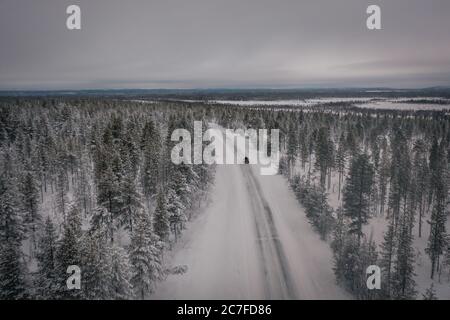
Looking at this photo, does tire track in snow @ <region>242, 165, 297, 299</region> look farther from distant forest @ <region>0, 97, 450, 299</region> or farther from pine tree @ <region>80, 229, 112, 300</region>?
pine tree @ <region>80, 229, 112, 300</region>

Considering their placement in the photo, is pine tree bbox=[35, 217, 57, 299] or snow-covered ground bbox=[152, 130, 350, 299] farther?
snow-covered ground bbox=[152, 130, 350, 299]

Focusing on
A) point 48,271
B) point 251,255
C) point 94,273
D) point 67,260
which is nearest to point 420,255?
point 251,255

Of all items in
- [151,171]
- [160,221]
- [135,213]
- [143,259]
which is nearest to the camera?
[143,259]

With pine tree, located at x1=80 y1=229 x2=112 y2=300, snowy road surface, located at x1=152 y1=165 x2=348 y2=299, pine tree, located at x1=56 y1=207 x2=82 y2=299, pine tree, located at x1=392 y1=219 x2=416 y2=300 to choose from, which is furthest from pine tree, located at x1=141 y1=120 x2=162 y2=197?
pine tree, located at x1=392 y1=219 x2=416 y2=300

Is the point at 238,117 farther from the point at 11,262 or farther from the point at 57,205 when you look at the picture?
the point at 11,262

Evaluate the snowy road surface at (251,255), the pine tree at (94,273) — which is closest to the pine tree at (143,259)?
the snowy road surface at (251,255)

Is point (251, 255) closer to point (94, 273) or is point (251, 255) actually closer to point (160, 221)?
point (160, 221)

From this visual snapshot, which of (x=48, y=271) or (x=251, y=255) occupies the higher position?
(x=48, y=271)

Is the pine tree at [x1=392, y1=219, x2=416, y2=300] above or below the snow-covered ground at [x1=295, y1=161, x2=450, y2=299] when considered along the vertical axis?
above

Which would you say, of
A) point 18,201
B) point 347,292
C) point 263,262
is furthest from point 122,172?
point 347,292
